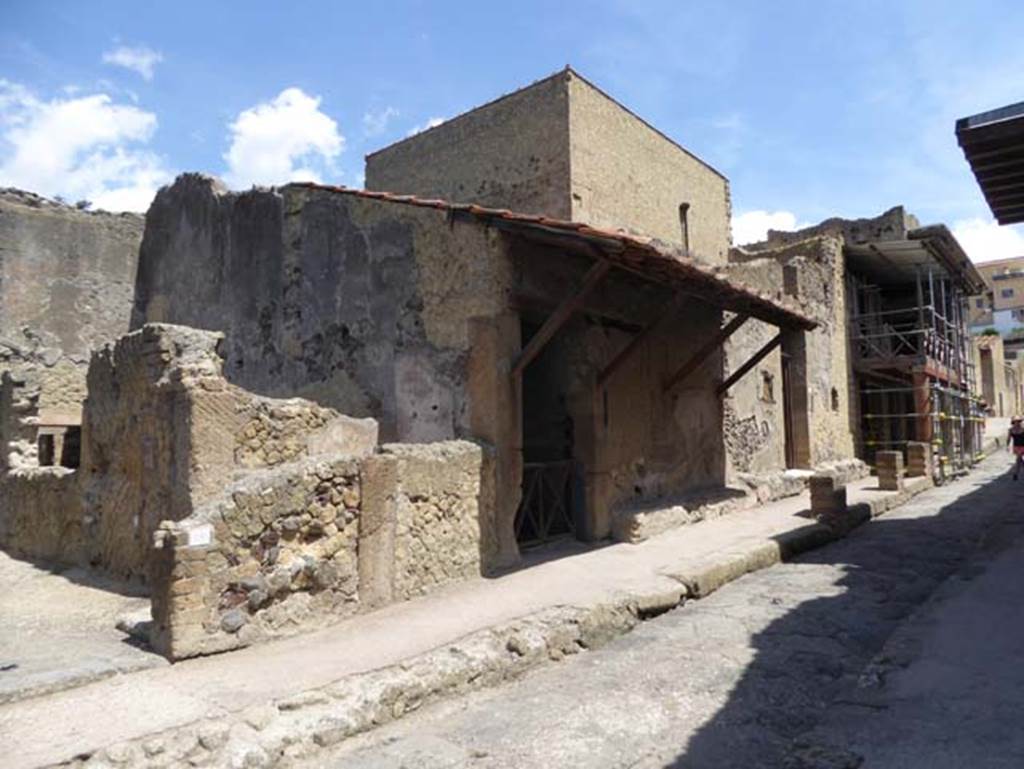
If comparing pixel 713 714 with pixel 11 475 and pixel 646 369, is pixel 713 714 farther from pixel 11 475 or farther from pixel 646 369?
pixel 11 475

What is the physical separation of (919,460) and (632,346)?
951 centimetres

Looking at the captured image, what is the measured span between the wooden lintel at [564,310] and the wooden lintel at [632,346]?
1420 millimetres

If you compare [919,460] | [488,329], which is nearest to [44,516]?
[488,329]

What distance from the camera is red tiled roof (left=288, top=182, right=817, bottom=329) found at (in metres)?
6.59

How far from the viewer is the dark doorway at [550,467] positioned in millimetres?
8211

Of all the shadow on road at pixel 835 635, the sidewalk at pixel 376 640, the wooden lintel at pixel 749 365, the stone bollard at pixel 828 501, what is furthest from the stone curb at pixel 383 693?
the wooden lintel at pixel 749 365

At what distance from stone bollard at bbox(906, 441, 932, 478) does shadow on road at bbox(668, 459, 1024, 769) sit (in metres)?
4.52

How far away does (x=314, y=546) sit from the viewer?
17.3ft

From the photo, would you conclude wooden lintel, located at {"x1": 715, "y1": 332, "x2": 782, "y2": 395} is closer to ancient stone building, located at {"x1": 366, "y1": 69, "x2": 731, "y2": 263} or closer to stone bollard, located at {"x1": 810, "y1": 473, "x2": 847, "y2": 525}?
stone bollard, located at {"x1": 810, "y1": 473, "x2": 847, "y2": 525}

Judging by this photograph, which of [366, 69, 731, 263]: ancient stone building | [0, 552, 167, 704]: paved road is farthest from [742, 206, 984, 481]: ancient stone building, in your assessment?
[0, 552, 167, 704]: paved road

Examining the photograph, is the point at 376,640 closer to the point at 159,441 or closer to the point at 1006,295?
the point at 159,441

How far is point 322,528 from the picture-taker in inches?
209

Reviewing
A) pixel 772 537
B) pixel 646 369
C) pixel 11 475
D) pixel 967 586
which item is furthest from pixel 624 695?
pixel 11 475

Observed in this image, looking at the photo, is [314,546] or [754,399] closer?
[314,546]
